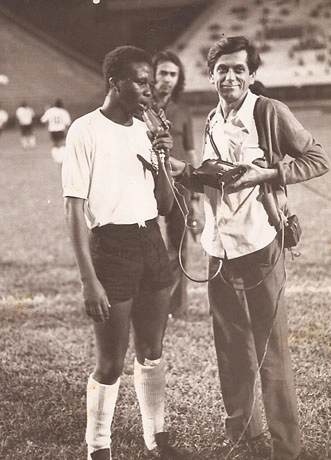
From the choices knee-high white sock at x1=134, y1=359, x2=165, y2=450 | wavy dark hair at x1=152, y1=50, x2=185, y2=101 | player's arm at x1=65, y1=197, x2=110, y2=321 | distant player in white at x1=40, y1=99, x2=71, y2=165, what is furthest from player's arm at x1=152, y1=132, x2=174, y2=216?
distant player in white at x1=40, y1=99, x2=71, y2=165

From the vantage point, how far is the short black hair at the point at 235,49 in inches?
64.7

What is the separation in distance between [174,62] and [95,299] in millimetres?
895

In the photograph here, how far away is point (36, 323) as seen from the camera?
8.69 ft

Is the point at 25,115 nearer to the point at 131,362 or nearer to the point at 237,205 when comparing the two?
the point at 131,362

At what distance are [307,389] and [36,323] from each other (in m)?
1.18

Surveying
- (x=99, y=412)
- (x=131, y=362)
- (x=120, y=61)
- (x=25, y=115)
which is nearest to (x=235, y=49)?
(x=120, y=61)

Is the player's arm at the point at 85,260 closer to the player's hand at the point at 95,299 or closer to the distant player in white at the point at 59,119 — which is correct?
the player's hand at the point at 95,299

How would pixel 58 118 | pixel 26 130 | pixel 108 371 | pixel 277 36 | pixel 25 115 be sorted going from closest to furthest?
pixel 108 371 < pixel 277 36 < pixel 58 118 < pixel 25 115 < pixel 26 130

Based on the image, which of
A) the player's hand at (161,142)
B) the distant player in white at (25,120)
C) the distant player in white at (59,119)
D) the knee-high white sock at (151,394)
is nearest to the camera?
the player's hand at (161,142)

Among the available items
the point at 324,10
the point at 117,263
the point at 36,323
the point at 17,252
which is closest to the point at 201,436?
the point at 117,263

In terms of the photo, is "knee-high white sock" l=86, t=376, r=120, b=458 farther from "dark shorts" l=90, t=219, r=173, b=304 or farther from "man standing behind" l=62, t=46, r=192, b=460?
"dark shorts" l=90, t=219, r=173, b=304

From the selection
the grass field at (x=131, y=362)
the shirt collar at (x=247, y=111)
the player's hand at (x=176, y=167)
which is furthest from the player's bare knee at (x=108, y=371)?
the shirt collar at (x=247, y=111)

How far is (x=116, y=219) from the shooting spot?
5.40 feet

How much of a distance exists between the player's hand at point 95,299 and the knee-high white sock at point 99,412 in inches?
9.3
